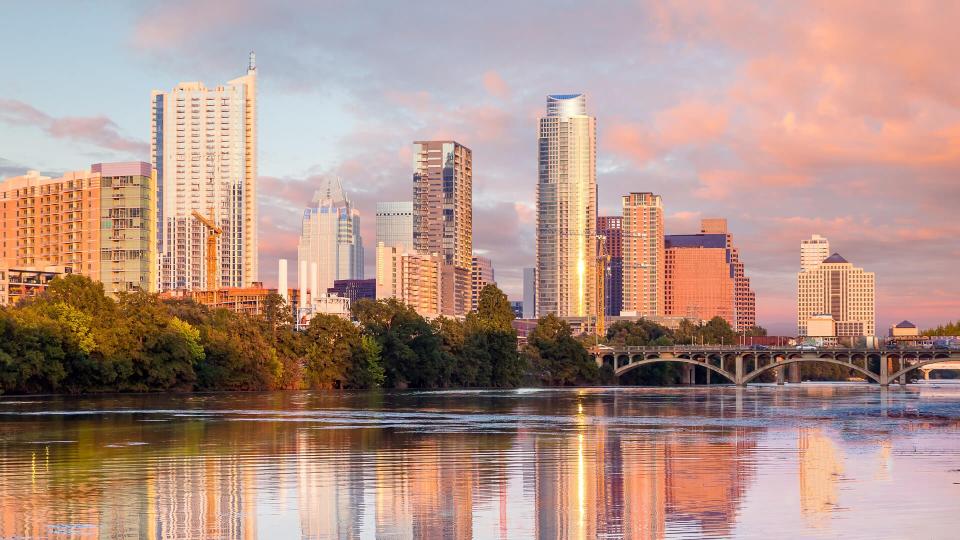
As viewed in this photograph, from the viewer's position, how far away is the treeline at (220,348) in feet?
390

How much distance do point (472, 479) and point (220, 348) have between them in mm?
107995

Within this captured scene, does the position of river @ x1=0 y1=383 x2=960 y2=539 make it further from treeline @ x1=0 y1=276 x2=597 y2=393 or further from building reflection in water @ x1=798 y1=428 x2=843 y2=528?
treeline @ x1=0 y1=276 x2=597 y2=393

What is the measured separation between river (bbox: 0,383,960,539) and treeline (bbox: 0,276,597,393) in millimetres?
48785

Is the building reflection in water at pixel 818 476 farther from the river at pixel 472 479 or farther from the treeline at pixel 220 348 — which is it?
the treeline at pixel 220 348

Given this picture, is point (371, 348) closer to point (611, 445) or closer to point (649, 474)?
point (611, 445)

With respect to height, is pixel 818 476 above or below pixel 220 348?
below

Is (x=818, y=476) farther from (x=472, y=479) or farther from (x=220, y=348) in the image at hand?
(x=220, y=348)

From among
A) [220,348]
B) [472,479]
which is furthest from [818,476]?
[220,348]

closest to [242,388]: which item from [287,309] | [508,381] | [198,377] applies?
[198,377]

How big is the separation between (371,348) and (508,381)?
115 feet

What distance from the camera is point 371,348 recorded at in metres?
167

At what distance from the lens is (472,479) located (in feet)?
124

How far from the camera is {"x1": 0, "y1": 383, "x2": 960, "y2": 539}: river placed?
2784 cm

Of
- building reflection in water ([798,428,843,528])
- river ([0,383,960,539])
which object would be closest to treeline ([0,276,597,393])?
river ([0,383,960,539])
